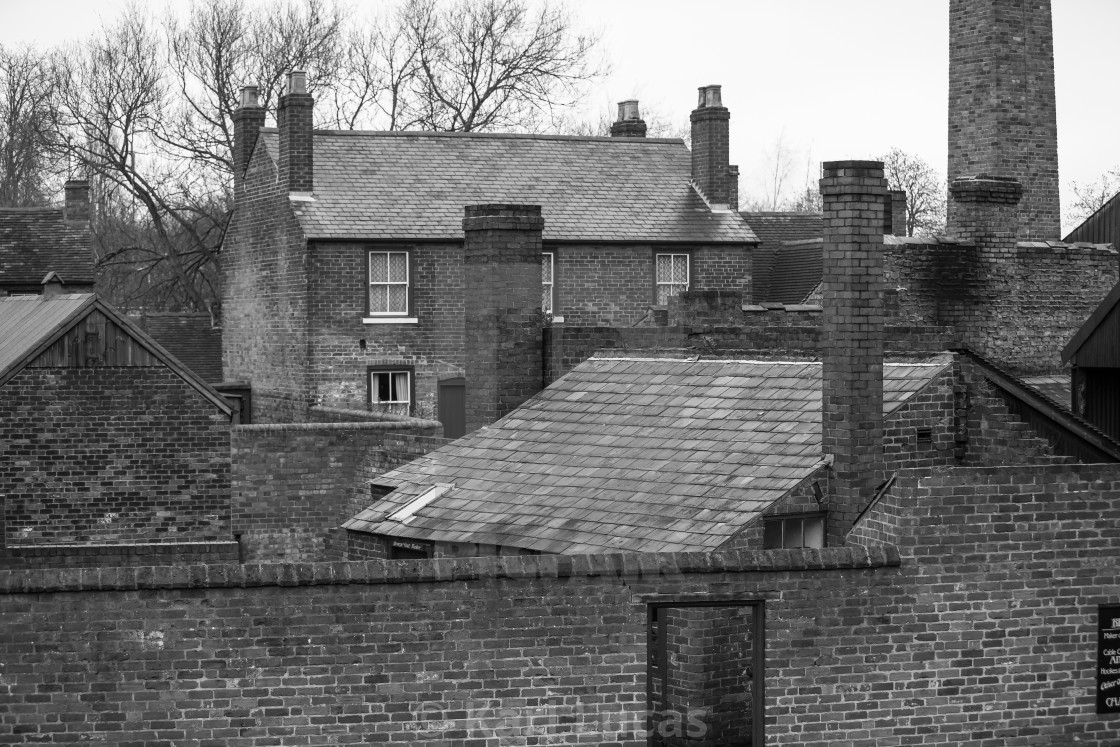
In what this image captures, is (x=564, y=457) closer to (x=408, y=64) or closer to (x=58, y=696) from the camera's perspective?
(x=58, y=696)

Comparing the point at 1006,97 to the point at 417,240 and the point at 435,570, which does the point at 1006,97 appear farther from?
the point at 435,570

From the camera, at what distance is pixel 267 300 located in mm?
32156

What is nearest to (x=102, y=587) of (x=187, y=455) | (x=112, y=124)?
(x=187, y=455)

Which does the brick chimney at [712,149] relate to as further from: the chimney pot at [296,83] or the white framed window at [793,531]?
the white framed window at [793,531]

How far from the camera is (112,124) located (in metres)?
45.7

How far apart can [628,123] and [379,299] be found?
1049 cm

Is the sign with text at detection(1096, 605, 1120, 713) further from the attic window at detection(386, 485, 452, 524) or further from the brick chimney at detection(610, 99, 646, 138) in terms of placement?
the brick chimney at detection(610, 99, 646, 138)

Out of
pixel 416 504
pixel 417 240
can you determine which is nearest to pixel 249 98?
pixel 417 240

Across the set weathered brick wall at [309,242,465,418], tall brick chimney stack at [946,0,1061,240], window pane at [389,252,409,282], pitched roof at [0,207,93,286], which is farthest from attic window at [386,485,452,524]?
pitched roof at [0,207,93,286]

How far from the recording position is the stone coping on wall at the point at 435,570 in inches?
370

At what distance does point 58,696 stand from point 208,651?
3.18ft

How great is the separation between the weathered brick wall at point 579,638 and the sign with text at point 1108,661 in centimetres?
9

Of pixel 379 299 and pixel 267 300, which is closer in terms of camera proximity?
pixel 379 299

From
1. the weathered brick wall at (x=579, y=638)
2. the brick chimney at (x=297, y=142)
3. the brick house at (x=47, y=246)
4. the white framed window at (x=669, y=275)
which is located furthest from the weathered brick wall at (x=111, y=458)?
the weathered brick wall at (x=579, y=638)
